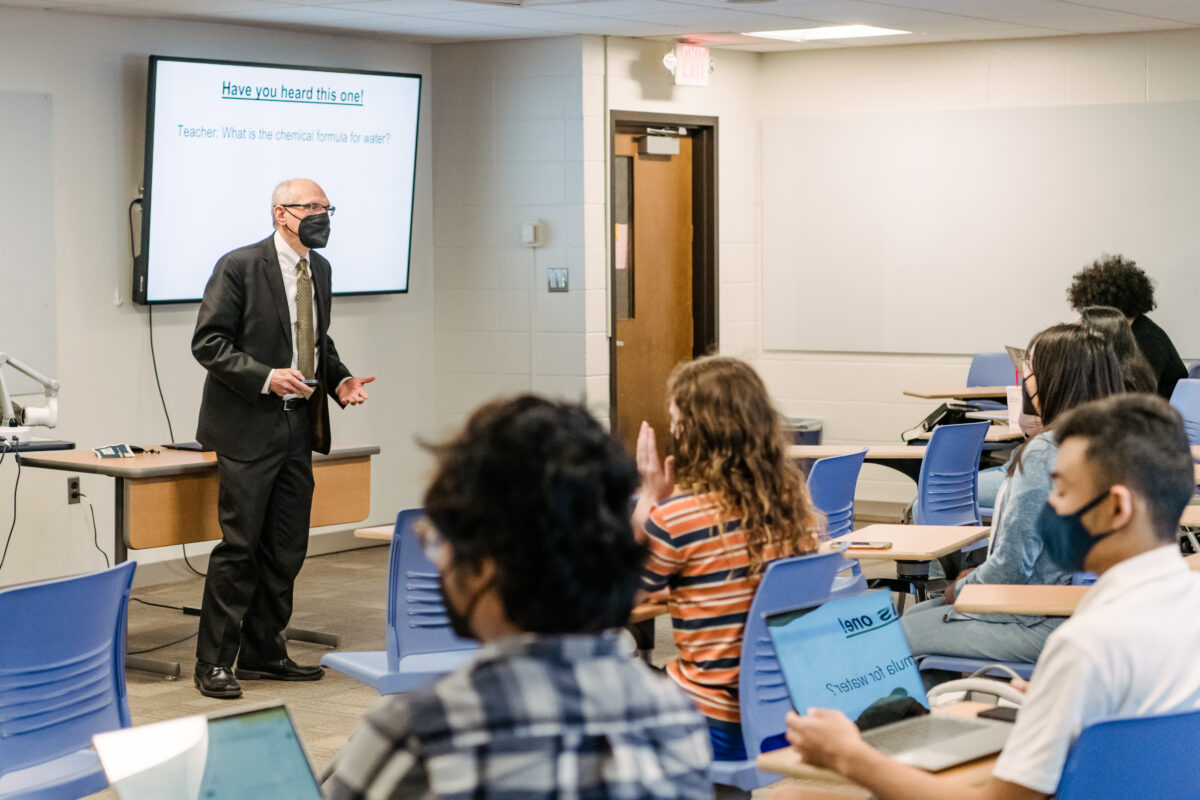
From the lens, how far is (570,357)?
8.14 meters

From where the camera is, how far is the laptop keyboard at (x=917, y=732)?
2148mm

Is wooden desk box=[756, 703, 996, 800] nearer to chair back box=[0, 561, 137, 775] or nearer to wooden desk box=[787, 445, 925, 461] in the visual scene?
chair back box=[0, 561, 137, 775]

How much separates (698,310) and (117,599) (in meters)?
6.25

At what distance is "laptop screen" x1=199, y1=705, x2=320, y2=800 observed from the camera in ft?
5.98

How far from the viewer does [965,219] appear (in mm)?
8750

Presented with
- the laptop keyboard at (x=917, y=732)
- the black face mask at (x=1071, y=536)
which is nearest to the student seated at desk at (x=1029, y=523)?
the laptop keyboard at (x=917, y=732)

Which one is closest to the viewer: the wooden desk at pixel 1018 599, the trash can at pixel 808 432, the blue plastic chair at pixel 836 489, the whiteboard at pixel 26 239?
the wooden desk at pixel 1018 599

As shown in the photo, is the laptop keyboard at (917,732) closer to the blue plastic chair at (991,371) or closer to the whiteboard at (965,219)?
the blue plastic chair at (991,371)

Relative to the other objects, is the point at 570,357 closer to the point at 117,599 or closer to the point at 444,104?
the point at 444,104

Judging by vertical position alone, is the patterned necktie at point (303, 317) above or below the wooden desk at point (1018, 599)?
above

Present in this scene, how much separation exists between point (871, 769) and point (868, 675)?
0.49 metres

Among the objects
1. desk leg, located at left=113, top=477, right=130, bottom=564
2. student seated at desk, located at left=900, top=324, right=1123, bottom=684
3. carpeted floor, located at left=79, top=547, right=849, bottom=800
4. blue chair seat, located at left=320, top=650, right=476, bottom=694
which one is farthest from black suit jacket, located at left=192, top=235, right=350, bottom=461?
student seated at desk, located at left=900, top=324, right=1123, bottom=684

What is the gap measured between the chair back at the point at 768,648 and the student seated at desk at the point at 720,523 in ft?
0.14

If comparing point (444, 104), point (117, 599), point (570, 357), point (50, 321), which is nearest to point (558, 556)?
point (117, 599)
